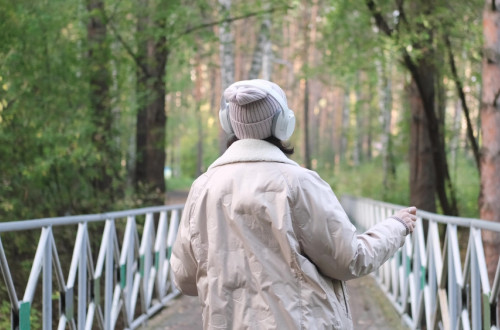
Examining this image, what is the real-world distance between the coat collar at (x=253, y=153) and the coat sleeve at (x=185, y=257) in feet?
0.77

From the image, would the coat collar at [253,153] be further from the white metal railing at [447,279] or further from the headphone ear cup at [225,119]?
the white metal railing at [447,279]

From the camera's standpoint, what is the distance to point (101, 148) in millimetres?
11508

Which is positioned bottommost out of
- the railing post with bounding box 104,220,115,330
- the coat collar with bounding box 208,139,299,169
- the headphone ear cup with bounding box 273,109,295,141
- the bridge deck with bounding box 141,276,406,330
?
the bridge deck with bounding box 141,276,406,330

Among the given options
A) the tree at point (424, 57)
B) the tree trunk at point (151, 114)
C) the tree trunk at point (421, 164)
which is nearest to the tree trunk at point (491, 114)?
the tree at point (424, 57)

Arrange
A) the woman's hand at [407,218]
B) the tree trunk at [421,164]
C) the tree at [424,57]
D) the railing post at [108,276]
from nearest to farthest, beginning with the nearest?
the woman's hand at [407,218]
the railing post at [108,276]
the tree at [424,57]
the tree trunk at [421,164]

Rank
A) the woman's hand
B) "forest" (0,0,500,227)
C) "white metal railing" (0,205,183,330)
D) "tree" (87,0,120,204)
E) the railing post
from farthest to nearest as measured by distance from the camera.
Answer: "tree" (87,0,120,204)
"forest" (0,0,500,227)
the railing post
"white metal railing" (0,205,183,330)
the woman's hand

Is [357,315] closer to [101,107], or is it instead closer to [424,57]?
[101,107]

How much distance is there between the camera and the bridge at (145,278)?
4582mm

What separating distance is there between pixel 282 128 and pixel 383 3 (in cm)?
988

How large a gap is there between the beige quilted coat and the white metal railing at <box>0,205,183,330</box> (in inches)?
55.3

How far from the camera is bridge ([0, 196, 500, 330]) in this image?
4.58 meters

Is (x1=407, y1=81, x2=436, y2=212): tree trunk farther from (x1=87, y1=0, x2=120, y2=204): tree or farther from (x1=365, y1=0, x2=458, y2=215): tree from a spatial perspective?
(x1=87, y1=0, x2=120, y2=204): tree

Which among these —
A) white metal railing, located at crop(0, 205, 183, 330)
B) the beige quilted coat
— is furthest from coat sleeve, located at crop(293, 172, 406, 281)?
white metal railing, located at crop(0, 205, 183, 330)

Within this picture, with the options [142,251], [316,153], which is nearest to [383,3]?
[142,251]
